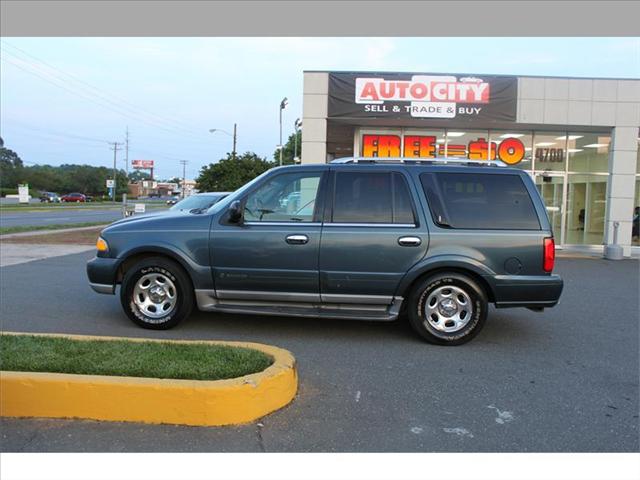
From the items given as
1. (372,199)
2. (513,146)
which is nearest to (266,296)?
(372,199)

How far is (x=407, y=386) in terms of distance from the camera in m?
4.36

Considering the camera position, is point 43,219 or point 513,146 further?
point 43,219

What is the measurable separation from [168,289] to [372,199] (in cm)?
248

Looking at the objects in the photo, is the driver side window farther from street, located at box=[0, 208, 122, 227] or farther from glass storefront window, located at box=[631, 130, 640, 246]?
street, located at box=[0, 208, 122, 227]

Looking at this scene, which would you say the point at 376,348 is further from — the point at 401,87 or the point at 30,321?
the point at 401,87

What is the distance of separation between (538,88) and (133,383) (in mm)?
13908

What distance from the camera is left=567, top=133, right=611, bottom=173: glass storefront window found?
15922mm

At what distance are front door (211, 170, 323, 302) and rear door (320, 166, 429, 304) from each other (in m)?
0.16

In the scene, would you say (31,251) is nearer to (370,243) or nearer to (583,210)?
(370,243)

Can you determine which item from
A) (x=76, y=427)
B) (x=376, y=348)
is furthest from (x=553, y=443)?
(x=76, y=427)

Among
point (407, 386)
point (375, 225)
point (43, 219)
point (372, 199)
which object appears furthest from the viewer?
point (43, 219)

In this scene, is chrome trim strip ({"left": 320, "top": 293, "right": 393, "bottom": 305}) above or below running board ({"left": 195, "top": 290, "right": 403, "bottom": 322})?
above

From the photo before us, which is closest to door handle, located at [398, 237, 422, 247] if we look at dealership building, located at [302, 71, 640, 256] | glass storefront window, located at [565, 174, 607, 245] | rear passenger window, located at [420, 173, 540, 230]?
rear passenger window, located at [420, 173, 540, 230]

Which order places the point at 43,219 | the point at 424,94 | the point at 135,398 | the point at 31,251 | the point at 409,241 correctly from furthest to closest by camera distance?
the point at 43,219 < the point at 424,94 < the point at 31,251 < the point at 409,241 < the point at 135,398
